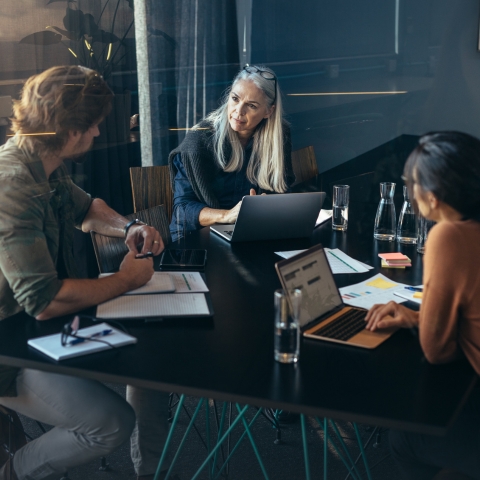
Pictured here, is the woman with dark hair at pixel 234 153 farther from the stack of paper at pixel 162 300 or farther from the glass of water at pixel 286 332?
the glass of water at pixel 286 332

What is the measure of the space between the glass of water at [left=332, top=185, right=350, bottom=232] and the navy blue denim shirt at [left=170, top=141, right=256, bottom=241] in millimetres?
569

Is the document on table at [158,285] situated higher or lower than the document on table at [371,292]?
higher

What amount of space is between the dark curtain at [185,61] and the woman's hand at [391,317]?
252 cm

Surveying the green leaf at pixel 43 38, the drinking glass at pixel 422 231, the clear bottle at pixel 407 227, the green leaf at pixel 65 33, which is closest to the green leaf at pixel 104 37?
the green leaf at pixel 65 33

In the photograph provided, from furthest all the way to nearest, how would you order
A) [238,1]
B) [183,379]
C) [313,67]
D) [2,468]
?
[313,67] → [238,1] → [2,468] → [183,379]

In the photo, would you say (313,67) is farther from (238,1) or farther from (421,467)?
(421,467)

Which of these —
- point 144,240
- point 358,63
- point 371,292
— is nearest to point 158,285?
point 144,240

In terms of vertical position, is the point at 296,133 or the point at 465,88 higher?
the point at 465,88

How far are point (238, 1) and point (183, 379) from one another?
3.88 m

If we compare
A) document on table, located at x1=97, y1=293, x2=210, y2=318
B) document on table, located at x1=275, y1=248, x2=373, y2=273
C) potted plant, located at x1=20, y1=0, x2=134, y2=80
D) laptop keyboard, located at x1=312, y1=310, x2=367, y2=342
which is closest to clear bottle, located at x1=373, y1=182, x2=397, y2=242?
document on table, located at x1=275, y1=248, x2=373, y2=273

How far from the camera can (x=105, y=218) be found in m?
2.37

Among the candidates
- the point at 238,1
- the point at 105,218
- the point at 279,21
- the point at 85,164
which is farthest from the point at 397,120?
the point at 105,218

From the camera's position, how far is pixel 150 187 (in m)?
3.23

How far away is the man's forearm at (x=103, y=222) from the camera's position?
7.69ft
